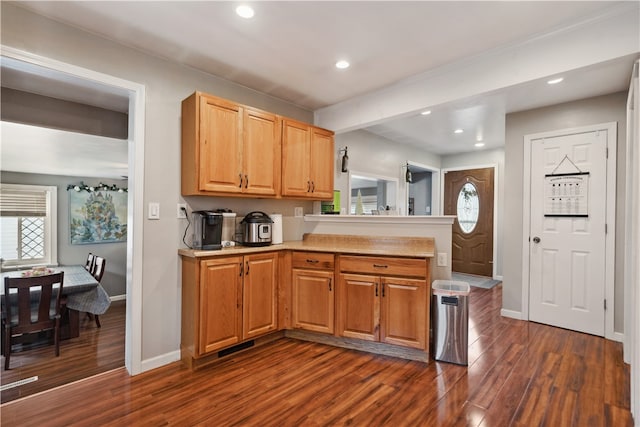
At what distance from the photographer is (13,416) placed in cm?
190

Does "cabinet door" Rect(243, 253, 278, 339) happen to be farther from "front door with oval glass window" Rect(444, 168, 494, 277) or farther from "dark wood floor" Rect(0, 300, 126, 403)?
"front door with oval glass window" Rect(444, 168, 494, 277)

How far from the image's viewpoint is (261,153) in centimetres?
295

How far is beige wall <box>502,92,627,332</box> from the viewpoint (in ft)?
10.2

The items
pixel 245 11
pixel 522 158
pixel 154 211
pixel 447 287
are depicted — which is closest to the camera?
pixel 245 11

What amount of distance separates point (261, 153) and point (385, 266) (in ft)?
5.10

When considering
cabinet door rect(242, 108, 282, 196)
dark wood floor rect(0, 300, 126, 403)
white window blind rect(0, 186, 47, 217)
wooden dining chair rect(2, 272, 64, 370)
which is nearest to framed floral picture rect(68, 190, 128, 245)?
white window blind rect(0, 186, 47, 217)

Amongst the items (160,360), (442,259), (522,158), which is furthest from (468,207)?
(160,360)

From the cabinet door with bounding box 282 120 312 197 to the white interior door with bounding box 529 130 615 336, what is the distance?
2.70 meters

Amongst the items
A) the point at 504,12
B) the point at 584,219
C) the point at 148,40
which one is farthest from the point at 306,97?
the point at 584,219

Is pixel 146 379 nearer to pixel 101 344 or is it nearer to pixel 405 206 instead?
pixel 101 344

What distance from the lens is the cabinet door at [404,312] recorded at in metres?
2.58

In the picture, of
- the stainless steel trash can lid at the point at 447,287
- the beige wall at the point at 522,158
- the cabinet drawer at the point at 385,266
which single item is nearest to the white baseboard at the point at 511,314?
the beige wall at the point at 522,158

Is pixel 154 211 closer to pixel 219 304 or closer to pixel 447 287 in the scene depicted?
pixel 219 304

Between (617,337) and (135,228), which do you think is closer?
(135,228)
